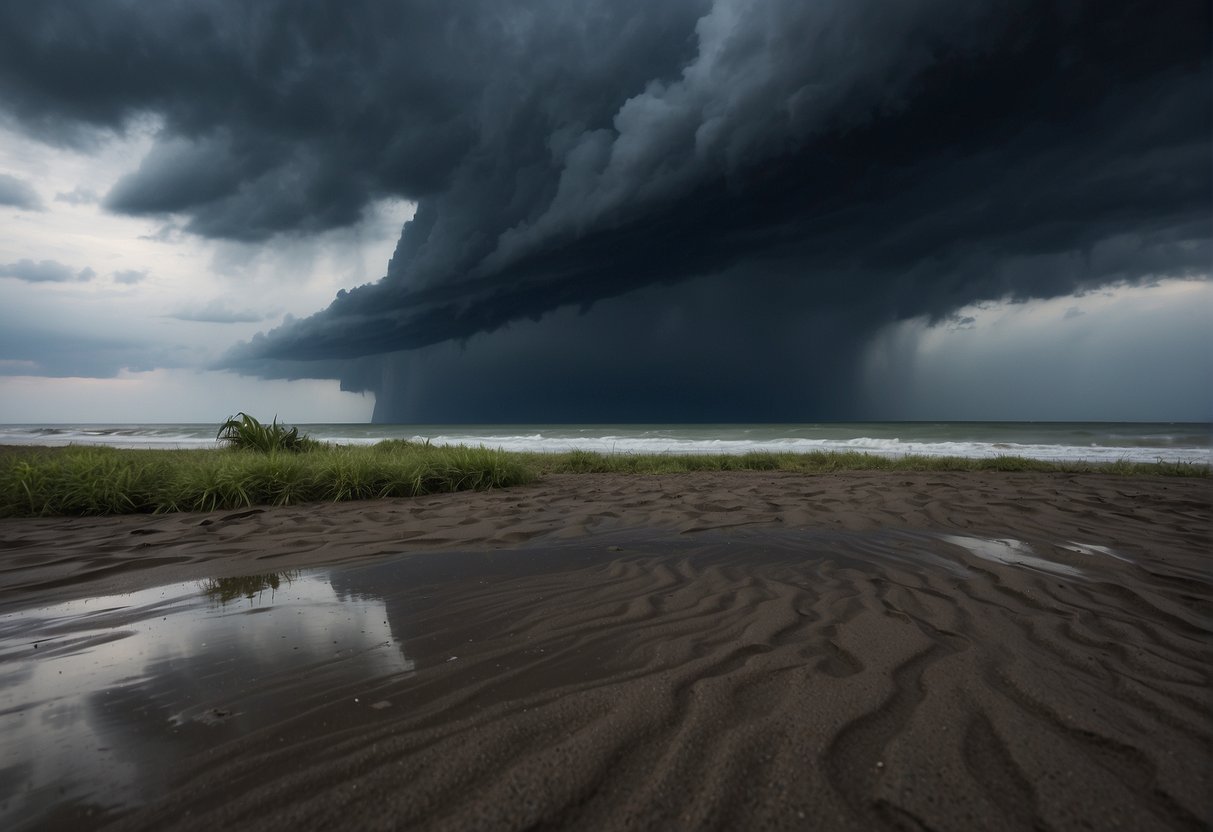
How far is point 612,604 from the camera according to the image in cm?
324

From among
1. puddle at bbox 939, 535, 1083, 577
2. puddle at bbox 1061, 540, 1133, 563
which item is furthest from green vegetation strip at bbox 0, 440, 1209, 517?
puddle at bbox 1061, 540, 1133, 563

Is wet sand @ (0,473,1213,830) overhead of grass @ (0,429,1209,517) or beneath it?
beneath

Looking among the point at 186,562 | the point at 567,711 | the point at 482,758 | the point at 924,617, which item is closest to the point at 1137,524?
the point at 924,617

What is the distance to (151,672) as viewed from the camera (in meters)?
2.37

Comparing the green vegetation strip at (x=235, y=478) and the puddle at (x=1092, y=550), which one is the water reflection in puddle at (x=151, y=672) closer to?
the green vegetation strip at (x=235, y=478)

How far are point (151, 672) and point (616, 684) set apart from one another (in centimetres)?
205

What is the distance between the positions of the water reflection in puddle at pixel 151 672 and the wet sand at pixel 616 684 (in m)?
0.01

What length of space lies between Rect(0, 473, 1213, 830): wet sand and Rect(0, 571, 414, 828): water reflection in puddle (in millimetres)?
14

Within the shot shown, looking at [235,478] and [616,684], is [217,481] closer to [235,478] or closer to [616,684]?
[235,478]

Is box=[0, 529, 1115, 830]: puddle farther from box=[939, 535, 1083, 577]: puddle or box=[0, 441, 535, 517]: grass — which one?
box=[0, 441, 535, 517]: grass

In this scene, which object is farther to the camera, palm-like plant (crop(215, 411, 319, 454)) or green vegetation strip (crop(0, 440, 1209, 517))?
palm-like plant (crop(215, 411, 319, 454))

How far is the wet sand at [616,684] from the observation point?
1475 mm

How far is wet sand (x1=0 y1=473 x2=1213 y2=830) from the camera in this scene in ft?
4.84

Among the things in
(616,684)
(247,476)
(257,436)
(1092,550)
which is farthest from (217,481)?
(1092,550)
